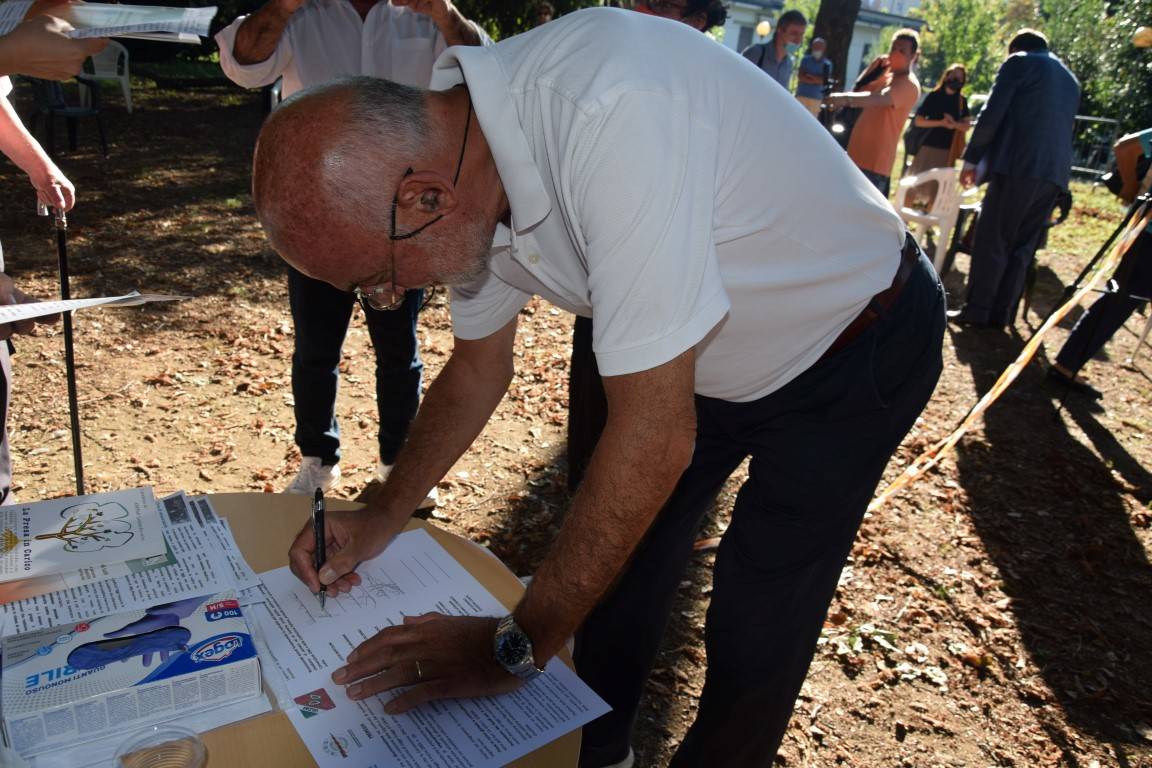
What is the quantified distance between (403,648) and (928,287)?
48.7 inches

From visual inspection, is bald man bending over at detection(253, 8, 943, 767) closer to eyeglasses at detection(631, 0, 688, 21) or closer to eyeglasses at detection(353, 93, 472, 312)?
eyeglasses at detection(353, 93, 472, 312)

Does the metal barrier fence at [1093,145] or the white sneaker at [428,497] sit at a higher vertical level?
the metal barrier fence at [1093,145]

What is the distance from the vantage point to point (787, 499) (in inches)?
62.7

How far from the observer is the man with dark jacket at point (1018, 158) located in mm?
5430

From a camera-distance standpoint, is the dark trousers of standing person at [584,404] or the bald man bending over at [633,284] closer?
the bald man bending over at [633,284]

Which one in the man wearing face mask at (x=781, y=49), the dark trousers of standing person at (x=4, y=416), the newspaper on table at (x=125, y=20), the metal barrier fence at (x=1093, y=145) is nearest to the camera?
the newspaper on table at (x=125, y=20)

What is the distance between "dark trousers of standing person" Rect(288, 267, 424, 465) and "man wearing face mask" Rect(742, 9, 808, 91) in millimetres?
4538

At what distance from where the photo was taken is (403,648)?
1.24 m

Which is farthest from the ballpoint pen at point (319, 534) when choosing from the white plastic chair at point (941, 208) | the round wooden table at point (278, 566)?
the white plastic chair at point (941, 208)

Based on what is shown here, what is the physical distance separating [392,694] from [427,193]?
0.77m

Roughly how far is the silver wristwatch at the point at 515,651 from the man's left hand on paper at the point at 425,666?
1 centimetres

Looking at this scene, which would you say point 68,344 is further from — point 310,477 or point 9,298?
point 310,477

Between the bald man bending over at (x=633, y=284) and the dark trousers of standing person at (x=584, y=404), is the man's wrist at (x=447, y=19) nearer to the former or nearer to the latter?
the dark trousers of standing person at (x=584, y=404)

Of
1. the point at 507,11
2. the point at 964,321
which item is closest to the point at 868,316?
the point at 964,321
